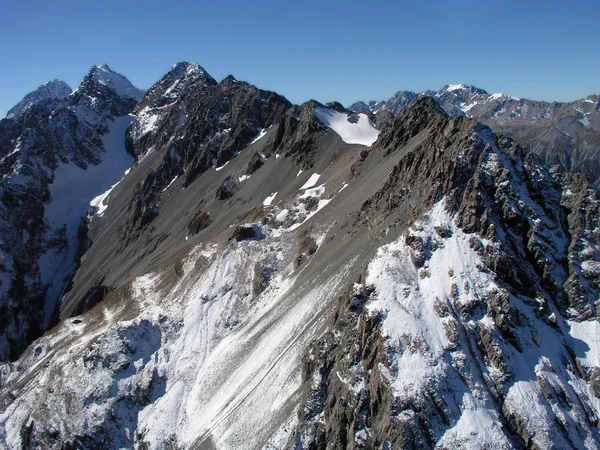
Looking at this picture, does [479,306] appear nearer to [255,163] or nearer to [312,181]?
[312,181]

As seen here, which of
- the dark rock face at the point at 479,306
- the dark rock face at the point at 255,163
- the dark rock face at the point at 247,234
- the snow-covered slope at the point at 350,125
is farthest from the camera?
the dark rock face at the point at 255,163

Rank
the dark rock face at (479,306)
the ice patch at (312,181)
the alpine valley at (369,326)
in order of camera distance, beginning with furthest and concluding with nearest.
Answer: the ice patch at (312,181) → the alpine valley at (369,326) → the dark rock face at (479,306)

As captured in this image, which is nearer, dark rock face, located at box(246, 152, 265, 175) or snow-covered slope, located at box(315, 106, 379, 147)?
snow-covered slope, located at box(315, 106, 379, 147)

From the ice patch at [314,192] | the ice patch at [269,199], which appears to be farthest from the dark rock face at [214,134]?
the ice patch at [314,192]

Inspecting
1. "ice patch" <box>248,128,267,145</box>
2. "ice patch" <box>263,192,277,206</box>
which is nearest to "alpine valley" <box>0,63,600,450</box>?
"ice patch" <box>263,192,277,206</box>

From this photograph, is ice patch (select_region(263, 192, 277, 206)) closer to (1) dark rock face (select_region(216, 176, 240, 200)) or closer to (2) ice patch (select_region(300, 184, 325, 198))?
(2) ice patch (select_region(300, 184, 325, 198))

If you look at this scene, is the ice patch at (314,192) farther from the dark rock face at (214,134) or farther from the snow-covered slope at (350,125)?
the dark rock face at (214,134)

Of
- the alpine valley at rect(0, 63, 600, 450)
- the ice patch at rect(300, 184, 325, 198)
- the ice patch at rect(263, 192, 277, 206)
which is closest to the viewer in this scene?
the alpine valley at rect(0, 63, 600, 450)

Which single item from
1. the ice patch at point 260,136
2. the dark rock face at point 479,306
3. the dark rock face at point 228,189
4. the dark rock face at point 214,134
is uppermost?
the dark rock face at point 214,134

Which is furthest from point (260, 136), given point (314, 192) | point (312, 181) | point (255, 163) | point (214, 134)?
point (314, 192)

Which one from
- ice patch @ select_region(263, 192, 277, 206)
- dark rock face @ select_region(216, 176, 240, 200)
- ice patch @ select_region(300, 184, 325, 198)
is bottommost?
ice patch @ select_region(300, 184, 325, 198)

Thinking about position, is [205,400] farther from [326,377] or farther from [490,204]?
[490,204]
